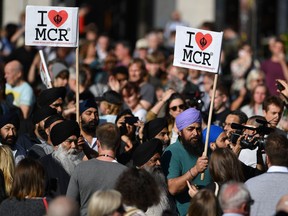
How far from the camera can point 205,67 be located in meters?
12.9

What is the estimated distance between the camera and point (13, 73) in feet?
53.5

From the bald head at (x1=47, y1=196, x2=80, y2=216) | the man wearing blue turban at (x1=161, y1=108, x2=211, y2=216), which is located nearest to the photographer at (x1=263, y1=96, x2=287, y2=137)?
the man wearing blue turban at (x1=161, y1=108, x2=211, y2=216)

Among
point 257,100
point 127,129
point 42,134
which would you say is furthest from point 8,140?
point 257,100

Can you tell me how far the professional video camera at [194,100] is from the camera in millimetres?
14938

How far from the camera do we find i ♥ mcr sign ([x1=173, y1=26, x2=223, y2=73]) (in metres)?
12.9

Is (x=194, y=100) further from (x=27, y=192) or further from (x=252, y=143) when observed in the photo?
(x=27, y=192)

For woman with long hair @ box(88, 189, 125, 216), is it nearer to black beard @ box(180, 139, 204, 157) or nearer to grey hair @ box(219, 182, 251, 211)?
grey hair @ box(219, 182, 251, 211)

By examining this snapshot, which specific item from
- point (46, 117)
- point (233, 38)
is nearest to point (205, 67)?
point (46, 117)

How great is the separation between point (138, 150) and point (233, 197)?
2258 mm

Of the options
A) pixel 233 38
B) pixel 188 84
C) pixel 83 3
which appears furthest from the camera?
pixel 83 3

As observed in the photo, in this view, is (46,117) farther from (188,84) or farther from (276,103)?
(188,84)

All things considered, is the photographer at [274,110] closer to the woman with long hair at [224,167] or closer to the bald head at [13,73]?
the woman with long hair at [224,167]

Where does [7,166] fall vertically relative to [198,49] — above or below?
below

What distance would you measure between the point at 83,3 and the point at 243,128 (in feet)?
71.1
